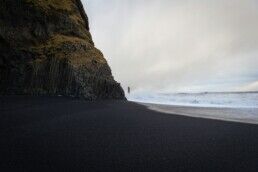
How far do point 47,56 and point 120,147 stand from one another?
43.4ft

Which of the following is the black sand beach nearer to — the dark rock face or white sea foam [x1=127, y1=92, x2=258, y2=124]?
white sea foam [x1=127, y1=92, x2=258, y2=124]

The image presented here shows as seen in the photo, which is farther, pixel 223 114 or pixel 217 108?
pixel 217 108

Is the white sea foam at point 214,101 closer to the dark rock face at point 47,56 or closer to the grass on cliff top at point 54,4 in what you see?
the dark rock face at point 47,56

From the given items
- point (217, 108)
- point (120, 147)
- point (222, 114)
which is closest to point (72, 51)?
point (217, 108)

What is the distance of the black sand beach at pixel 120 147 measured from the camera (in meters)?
3.79

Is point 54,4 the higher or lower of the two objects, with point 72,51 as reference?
higher

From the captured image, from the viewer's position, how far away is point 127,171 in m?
3.60

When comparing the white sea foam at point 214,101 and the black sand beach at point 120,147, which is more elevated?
the white sea foam at point 214,101

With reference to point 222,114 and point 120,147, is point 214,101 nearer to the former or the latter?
point 222,114

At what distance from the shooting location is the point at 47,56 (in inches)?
676

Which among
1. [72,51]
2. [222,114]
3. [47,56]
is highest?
[72,51]

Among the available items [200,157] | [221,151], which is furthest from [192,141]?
[200,157]

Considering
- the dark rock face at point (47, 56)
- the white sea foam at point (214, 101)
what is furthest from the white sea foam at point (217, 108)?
the dark rock face at point (47, 56)

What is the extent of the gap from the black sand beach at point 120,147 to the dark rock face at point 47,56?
31.2 feet
